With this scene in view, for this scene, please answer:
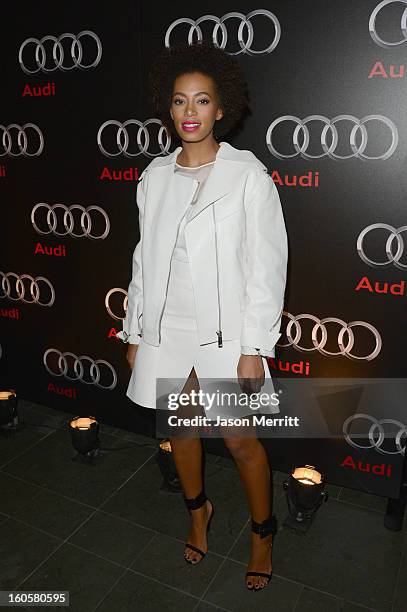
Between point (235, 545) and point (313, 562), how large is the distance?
31 centimetres

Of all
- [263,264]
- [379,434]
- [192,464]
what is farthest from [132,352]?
[379,434]

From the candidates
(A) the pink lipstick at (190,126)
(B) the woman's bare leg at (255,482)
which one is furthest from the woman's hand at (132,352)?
(A) the pink lipstick at (190,126)

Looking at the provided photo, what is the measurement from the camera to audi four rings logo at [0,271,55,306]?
10.1 ft

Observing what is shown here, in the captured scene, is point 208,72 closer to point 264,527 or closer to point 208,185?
point 208,185

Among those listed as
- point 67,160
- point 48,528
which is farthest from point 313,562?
point 67,160

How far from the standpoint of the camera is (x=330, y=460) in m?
2.60

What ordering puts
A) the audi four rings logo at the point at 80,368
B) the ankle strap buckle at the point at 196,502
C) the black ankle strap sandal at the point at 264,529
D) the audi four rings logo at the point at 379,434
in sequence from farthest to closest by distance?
the audi four rings logo at the point at 80,368
the audi four rings logo at the point at 379,434
the ankle strap buckle at the point at 196,502
the black ankle strap sandal at the point at 264,529

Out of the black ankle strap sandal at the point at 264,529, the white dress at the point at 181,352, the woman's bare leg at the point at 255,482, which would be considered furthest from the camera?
the black ankle strap sandal at the point at 264,529

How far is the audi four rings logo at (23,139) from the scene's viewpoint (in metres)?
2.83

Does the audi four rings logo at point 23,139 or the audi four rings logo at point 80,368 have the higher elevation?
the audi four rings logo at point 23,139

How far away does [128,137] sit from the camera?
101 inches

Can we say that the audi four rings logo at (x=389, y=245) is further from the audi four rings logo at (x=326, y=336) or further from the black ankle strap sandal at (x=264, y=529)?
the black ankle strap sandal at (x=264, y=529)

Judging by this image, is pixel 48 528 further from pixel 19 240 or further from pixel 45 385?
pixel 19 240

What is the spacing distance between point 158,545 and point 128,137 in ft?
5.80
